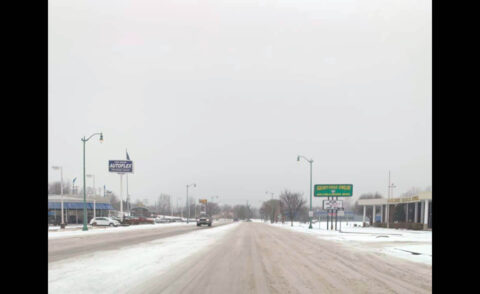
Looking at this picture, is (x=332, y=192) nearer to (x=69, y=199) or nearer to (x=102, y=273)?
(x=102, y=273)

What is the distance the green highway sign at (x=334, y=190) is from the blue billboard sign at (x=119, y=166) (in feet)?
105

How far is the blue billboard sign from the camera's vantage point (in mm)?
59062

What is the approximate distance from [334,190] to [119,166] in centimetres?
3634

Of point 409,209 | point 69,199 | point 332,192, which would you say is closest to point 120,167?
point 69,199

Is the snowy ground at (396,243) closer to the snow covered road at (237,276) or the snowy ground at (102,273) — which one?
the snow covered road at (237,276)

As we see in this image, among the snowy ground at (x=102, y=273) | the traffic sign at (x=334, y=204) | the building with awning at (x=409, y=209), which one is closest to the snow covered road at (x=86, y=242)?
the snowy ground at (x=102, y=273)

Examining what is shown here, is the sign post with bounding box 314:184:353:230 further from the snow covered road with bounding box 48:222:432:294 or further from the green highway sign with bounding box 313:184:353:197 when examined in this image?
the snow covered road with bounding box 48:222:432:294

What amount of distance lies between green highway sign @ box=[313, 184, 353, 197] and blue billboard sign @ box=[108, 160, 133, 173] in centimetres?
3208

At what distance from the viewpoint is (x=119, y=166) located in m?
59.5
